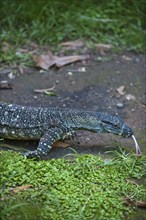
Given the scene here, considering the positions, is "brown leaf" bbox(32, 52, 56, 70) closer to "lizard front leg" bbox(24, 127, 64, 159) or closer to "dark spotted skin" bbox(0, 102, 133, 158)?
"dark spotted skin" bbox(0, 102, 133, 158)

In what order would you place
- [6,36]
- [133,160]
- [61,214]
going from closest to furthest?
[61,214], [133,160], [6,36]

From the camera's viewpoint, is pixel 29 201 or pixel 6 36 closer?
pixel 29 201

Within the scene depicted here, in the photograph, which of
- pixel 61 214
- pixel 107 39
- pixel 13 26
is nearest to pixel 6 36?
pixel 13 26

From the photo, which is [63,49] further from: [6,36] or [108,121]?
[108,121]

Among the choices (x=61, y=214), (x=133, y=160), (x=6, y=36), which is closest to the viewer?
(x=61, y=214)

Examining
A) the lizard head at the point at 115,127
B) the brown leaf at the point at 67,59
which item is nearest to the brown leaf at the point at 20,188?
the lizard head at the point at 115,127

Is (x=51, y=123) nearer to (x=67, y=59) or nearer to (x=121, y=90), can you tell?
(x=121, y=90)

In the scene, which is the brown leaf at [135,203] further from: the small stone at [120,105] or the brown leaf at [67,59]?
the brown leaf at [67,59]

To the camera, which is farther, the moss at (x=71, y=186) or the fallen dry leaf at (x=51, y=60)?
the fallen dry leaf at (x=51, y=60)

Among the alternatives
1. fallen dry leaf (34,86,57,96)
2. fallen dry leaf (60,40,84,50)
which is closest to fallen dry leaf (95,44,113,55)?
fallen dry leaf (60,40,84,50)
